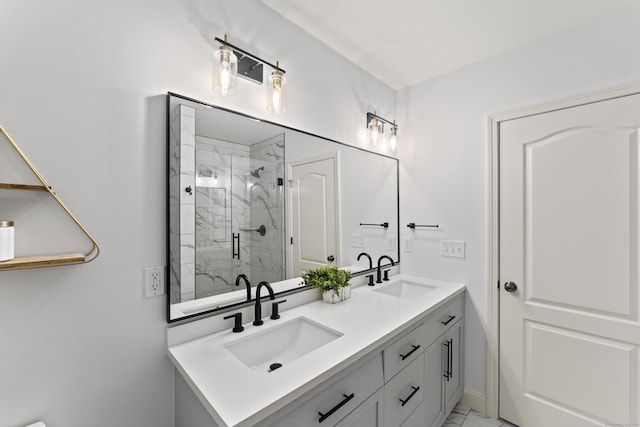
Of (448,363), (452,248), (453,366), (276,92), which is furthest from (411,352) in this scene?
(276,92)

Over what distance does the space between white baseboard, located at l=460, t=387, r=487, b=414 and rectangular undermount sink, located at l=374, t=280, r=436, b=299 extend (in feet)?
2.54

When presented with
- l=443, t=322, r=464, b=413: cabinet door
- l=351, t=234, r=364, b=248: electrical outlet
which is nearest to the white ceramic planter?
l=351, t=234, r=364, b=248: electrical outlet

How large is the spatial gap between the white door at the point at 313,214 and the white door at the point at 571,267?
1.18 metres

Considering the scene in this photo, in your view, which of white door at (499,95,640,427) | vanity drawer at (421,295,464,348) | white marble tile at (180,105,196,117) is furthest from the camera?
vanity drawer at (421,295,464,348)

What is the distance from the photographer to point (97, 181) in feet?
3.49

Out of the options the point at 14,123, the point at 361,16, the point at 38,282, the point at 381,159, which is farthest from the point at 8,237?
the point at 381,159

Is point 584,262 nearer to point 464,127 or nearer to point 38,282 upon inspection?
point 464,127

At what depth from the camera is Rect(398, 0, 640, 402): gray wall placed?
1.69 metres

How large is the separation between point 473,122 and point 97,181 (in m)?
2.30

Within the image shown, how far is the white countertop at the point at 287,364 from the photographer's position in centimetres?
87

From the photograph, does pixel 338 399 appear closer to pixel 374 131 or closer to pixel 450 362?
pixel 450 362

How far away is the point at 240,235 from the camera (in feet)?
4.77

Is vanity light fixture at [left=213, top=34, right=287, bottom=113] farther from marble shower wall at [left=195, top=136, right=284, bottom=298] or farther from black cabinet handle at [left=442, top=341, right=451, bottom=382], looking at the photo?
black cabinet handle at [left=442, top=341, right=451, bottom=382]

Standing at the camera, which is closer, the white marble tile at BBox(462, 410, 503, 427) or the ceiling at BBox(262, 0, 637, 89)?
the ceiling at BBox(262, 0, 637, 89)
